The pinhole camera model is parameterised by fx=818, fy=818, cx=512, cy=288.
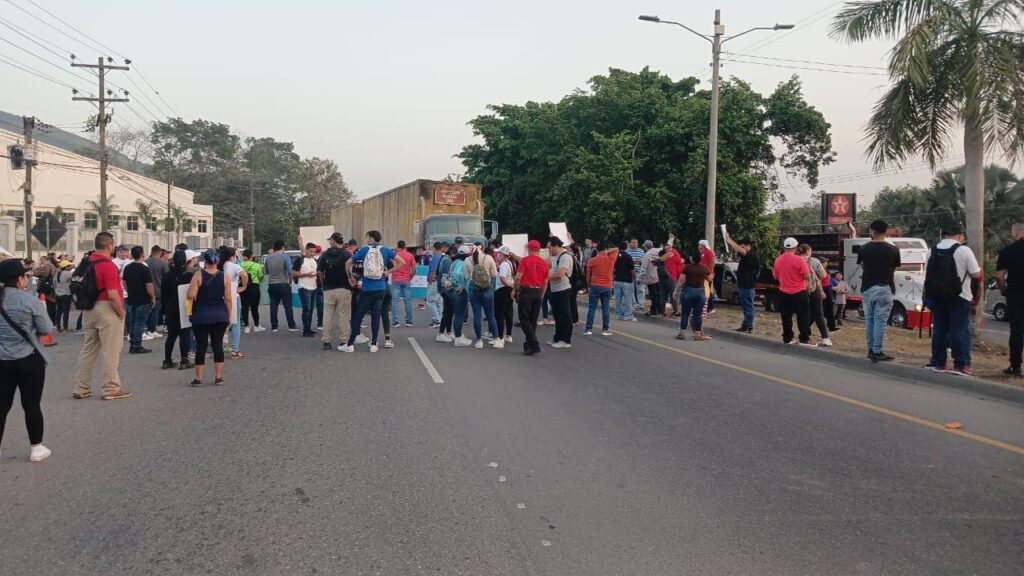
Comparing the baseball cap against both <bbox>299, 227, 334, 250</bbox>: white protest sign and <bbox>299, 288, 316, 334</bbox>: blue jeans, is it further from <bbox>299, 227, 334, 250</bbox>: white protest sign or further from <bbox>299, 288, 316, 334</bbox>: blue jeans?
<bbox>299, 227, 334, 250</bbox>: white protest sign

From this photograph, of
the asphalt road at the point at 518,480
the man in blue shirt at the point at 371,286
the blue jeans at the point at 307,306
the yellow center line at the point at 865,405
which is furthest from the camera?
the blue jeans at the point at 307,306

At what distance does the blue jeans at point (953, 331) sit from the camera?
10.5 metres

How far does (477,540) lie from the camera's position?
4711 millimetres

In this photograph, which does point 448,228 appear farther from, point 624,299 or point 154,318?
point 154,318

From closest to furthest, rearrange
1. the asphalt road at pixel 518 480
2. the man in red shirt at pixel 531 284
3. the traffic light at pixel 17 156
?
the asphalt road at pixel 518 480
the man in red shirt at pixel 531 284
the traffic light at pixel 17 156

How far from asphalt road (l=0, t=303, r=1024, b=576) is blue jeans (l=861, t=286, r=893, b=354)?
1461 mm

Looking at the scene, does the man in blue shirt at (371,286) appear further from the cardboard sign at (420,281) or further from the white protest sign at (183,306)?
the cardboard sign at (420,281)

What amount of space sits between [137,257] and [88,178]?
61.7 metres

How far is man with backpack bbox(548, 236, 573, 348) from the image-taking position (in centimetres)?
1402

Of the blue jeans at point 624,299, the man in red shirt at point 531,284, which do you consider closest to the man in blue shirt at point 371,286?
the man in red shirt at point 531,284

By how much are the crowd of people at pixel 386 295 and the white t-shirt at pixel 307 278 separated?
3 centimetres

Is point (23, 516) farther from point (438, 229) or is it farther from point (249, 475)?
point (438, 229)

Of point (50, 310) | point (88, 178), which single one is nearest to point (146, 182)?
point (88, 178)

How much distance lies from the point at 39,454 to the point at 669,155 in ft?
87.7
